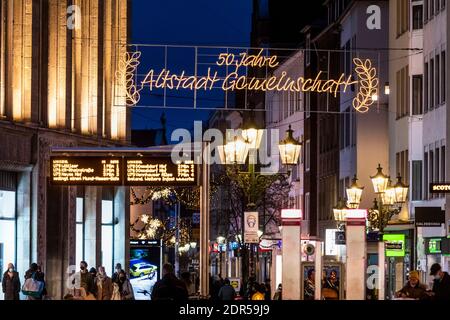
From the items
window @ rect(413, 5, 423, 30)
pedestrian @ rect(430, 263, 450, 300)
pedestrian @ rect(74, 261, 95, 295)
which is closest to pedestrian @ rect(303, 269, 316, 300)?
pedestrian @ rect(430, 263, 450, 300)

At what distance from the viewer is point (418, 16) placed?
176ft

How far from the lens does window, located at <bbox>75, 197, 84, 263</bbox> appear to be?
51656 mm

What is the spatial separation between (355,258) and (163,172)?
4760mm

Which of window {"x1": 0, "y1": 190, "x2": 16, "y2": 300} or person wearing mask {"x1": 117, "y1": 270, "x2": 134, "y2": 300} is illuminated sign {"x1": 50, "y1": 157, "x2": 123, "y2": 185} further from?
window {"x1": 0, "y1": 190, "x2": 16, "y2": 300}

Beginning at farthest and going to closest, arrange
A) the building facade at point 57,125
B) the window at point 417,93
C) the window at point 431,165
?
the window at point 417,93 < the window at point 431,165 < the building facade at point 57,125

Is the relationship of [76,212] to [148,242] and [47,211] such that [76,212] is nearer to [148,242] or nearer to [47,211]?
[47,211]

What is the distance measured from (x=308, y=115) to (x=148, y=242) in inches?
1147

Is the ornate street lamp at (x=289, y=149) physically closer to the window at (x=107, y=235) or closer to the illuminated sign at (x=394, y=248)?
the illuminated sign at (x=394, y=248)

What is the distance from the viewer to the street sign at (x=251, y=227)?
3534 centimetres

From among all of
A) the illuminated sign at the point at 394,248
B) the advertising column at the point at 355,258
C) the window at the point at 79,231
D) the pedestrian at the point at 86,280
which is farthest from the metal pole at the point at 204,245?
the window at the point at 79,231

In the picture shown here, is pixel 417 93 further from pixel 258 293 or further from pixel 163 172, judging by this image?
pixel 163 172

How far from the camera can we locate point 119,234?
5650 cm

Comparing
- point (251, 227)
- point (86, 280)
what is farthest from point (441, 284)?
point (86, 280)

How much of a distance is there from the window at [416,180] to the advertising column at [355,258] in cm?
2161
